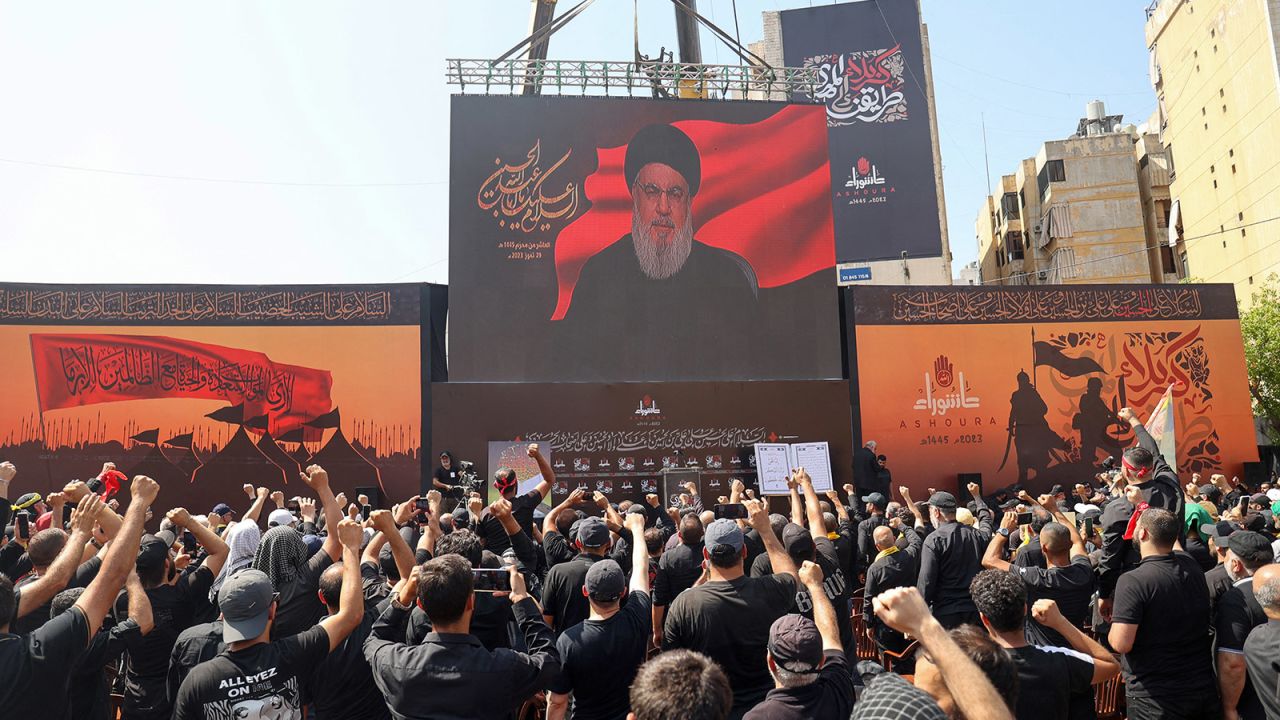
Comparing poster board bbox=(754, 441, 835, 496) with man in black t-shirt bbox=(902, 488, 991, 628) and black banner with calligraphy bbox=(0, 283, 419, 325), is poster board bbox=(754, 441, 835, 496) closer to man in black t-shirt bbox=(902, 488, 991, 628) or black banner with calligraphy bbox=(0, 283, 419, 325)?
black banner with calligraphy bbox=(0, 283, 419, 325)

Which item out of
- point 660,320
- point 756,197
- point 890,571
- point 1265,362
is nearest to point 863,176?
point 756,197

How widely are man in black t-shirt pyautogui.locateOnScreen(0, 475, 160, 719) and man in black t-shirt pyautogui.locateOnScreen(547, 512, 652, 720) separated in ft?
4.67

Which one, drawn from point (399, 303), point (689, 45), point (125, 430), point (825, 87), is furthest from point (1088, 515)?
point (825, 87)

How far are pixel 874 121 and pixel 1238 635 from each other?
73.4 feet

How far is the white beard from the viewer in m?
14.8

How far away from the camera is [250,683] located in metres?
2.45

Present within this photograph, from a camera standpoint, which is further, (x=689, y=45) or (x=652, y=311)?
(x=689, y=45)

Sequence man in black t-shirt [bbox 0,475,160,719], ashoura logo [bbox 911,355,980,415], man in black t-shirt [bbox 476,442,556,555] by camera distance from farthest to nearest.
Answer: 1. ashoura logo [bbox 911,355,980,415]
2. man in black t-shirt [bbox 476,442,556,555]
3. man in black t-shirt [bbox 0,475,160,719]

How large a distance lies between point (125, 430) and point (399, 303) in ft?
15.7

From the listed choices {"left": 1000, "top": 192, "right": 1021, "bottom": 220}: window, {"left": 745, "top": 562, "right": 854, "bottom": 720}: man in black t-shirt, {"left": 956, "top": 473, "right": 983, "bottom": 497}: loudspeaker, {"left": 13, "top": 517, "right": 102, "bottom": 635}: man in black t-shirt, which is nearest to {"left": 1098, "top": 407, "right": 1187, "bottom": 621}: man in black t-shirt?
{"left": 745, "top": 562, "right": 854, "bottom": 720}: man in black t-shirt

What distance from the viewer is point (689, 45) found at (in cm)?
1858

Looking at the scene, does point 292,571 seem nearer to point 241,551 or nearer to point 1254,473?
point 241,551

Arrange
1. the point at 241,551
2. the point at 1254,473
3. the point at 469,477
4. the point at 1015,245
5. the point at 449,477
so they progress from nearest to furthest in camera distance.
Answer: the point at 241,551, the point at 469,477, the point at 449,477, the point at 1254,473, the point at 1015,245

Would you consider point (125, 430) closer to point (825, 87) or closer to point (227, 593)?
point (227, 593)
